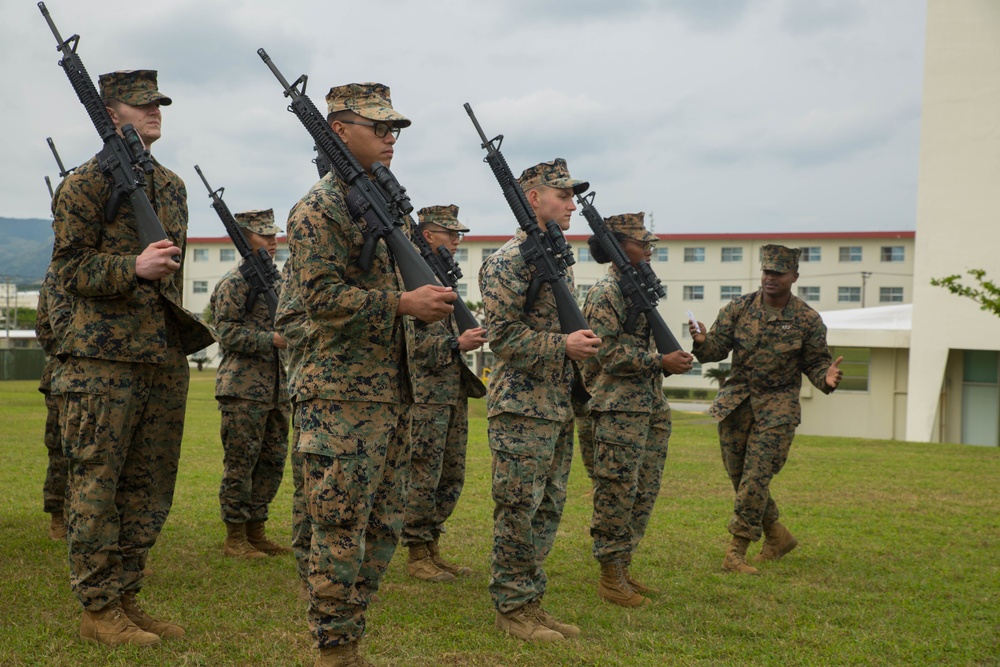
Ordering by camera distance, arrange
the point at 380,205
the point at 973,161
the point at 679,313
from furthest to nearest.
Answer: the point at 679,313 → the point at 973,161 → the point at 380,205

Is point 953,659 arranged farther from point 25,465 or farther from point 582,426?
point 25,465

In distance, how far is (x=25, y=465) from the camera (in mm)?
11352

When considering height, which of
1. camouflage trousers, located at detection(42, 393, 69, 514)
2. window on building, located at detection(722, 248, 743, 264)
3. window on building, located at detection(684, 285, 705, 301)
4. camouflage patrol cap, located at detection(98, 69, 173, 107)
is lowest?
camouflage trousers, located at detection(42, 393, 69, 514)

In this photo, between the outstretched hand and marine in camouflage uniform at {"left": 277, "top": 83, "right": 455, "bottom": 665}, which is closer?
marine in camouflage uniform at {"left": 277, "top": 83, "right": 455, "bottom": 665}

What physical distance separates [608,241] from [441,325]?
1.38 m

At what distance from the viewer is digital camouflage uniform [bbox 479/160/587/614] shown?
5055 millimetres

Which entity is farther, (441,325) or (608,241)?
(441,325)

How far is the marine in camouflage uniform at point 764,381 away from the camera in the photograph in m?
7.06

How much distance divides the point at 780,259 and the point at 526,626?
12.0 feet

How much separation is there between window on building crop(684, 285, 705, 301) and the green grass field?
46266mm

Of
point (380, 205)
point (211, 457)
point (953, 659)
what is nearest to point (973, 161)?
point (211, 457)

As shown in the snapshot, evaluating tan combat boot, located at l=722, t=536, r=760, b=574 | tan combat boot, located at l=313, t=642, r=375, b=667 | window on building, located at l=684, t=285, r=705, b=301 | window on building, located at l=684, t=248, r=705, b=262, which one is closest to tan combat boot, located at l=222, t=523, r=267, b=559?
tan combat boot, located at l=313, t=642, r=375, b=667

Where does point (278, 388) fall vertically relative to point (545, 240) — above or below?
below

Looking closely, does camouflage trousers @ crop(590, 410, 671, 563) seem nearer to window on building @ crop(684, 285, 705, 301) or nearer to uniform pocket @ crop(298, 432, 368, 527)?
uniform pocket @ crop(298, 432, 368, 527)
